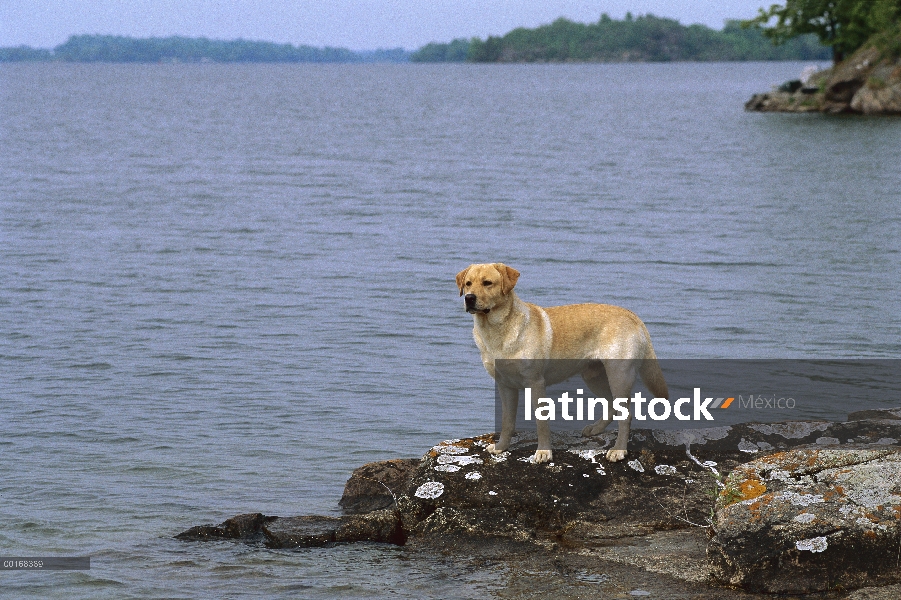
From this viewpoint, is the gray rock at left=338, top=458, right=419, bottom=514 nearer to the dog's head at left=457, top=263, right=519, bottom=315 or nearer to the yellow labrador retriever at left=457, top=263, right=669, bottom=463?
the yellow labrador retriever at left=457, top=263, right=669, bottom=463

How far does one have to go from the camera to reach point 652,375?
10844 millimetres

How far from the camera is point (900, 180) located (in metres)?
52.2

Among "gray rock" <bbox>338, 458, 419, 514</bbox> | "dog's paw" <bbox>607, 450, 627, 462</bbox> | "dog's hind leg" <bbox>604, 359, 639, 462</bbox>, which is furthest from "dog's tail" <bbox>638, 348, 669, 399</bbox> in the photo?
"gray rock" <bbox>338, 458, 419, 514</bbox>

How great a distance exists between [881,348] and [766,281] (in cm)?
775

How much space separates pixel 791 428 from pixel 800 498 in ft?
7.35

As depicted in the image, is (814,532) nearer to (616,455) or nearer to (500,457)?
(616,455)

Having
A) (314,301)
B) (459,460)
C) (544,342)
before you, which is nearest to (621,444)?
(544,342)

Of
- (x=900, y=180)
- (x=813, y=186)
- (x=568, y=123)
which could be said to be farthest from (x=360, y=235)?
(x=568, y=123)

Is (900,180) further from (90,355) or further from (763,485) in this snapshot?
(763,485)

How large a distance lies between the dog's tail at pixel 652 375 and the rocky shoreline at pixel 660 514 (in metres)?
0.40

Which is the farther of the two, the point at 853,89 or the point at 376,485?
the point at 853,89

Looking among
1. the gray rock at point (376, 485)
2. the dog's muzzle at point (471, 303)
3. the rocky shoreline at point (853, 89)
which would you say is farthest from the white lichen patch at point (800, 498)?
the rocky shoreline at point (853, 89)

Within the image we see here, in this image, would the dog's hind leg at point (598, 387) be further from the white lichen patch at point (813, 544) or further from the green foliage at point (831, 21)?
the green foliage at point (831, 21)

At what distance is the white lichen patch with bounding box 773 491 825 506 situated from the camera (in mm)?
8938
